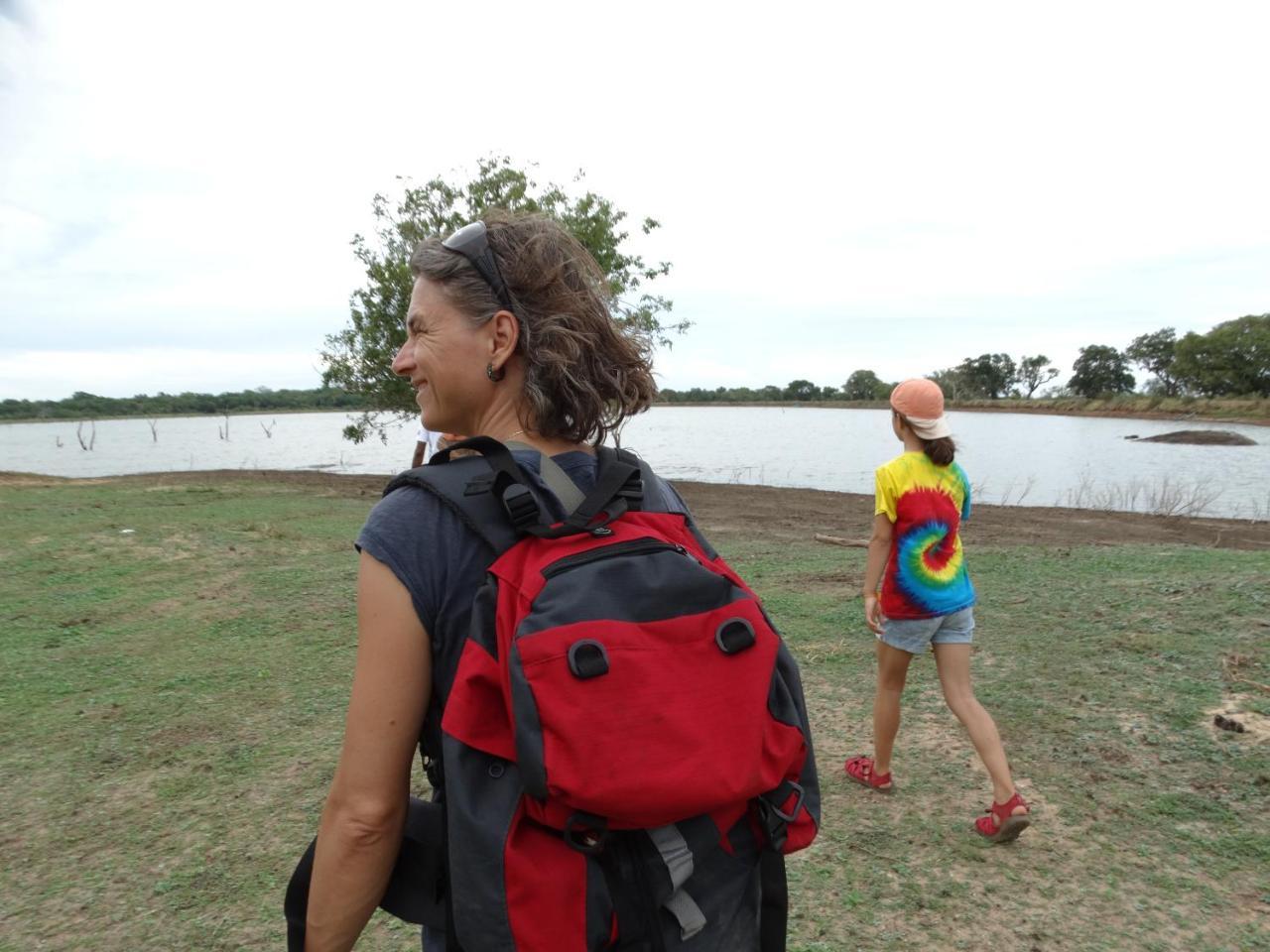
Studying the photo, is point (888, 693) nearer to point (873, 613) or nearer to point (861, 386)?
point (873, 613)

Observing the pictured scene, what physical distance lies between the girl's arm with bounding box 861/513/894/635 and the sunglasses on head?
253 cm

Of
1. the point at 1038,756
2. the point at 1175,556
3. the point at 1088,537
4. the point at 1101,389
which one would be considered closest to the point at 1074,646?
the point at 1038,756

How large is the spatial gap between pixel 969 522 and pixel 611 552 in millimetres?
14962

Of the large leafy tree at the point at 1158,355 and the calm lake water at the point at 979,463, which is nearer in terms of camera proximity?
the calm lake water at the point at 979,463

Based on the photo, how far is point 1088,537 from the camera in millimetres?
12477

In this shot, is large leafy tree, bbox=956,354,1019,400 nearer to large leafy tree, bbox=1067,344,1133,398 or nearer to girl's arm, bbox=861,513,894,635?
large leafy tree, bbox=1067,344,1133,398

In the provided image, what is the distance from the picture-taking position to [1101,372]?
96250 millimetres

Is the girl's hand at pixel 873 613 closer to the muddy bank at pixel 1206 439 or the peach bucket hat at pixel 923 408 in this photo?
the peach bucket hat at pixel 923 408

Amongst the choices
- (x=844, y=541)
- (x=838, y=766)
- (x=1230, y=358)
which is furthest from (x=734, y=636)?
(x=1230, y=358)

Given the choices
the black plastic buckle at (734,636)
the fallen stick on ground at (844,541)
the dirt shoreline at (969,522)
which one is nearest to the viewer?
the black plastic buckle at (734,636)

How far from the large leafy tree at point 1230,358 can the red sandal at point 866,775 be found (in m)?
81.6

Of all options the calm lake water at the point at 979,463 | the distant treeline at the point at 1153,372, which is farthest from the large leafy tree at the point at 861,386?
the calm lake water at the point at 979,463

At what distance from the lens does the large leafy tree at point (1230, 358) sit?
69.1 meters

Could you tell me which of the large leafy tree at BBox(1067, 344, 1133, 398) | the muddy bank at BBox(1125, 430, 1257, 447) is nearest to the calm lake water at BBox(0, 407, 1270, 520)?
the muddy bank at BBox(1125, 430, 1257, 447)
